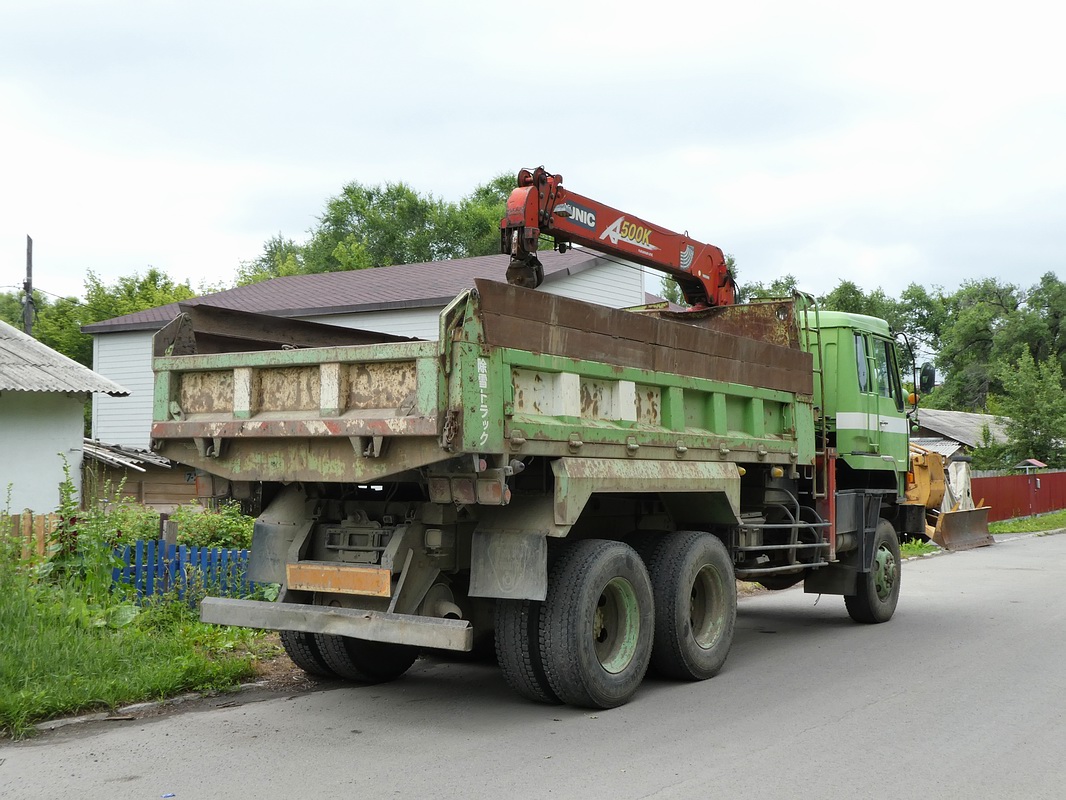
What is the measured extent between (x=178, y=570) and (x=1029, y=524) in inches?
970

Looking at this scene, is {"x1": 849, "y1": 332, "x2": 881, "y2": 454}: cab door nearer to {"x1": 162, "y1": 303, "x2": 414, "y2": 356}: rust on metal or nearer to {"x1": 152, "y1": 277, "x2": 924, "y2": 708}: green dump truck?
{"x1": 152, "y1": 277, "x2": 924, "y2": 708}: green dump truck

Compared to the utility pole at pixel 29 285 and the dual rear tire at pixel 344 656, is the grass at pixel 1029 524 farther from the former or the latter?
the utility pole at pixel 29 285

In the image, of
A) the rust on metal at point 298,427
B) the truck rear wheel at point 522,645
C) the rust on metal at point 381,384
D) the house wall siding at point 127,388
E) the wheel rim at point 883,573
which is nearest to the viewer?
the rust on metal at point 298,427

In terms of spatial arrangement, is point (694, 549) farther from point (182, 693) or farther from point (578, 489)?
point (182, 693)

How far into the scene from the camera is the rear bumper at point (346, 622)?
6.12m

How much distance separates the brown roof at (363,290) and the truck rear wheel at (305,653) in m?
12.6

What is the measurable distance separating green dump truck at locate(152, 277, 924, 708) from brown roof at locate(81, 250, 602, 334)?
41.0ft

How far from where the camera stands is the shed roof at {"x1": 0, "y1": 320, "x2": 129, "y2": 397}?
15.5 metres

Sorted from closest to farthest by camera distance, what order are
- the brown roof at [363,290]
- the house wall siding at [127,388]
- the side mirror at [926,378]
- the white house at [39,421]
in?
the side mirror at [926,378] < the white house at [39,421] < the brown roof at [363,290] < the house wall siding at [127,388]

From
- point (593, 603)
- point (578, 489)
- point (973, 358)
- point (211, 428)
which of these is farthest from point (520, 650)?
point (973, 358)

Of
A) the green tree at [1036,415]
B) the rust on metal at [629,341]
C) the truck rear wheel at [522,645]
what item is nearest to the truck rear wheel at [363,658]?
the truck rear wheel at [522,645]

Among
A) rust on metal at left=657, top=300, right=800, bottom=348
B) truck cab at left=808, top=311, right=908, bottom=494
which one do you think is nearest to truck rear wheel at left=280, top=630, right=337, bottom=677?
rust on metal at left=657, top=300, right=800, bottom=348

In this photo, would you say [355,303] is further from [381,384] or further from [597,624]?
[381,384]

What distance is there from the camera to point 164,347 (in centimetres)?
707
